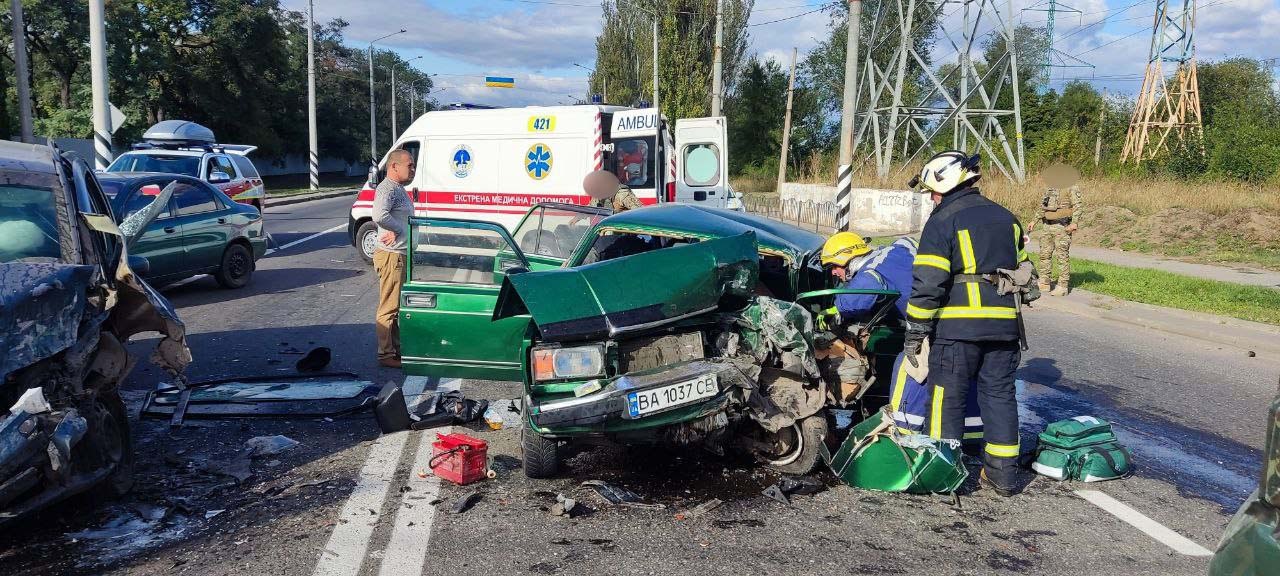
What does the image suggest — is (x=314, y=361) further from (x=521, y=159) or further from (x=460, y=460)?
(x=521, y=159)

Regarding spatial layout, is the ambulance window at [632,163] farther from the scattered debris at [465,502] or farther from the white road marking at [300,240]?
the scattered debris at [465,502]

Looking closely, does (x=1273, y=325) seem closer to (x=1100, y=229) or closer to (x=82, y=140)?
(x=1100, y=229)

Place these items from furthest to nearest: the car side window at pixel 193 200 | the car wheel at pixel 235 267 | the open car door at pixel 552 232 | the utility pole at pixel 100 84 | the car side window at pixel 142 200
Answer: the utility pole at pixel 100 84, the car wheel at pixel 235 267, the car side window at pixel 193 200, the car side window at pixel 142 200, the open car door at pixel 552 232

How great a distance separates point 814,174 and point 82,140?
2496 centimetres

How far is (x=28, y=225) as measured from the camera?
14.6ft

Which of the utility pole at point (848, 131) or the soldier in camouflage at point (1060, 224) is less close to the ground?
the utility pole at point (848, 131)

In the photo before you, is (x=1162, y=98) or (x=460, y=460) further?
(x=1162, y=98)

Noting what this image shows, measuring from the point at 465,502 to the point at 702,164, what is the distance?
41.4ft

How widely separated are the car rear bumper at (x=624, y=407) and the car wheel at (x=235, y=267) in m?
8.23

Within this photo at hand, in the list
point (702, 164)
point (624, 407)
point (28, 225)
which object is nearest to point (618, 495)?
point (624, 407)

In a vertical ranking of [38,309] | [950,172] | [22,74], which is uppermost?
[22,74]

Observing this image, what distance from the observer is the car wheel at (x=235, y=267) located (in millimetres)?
11047

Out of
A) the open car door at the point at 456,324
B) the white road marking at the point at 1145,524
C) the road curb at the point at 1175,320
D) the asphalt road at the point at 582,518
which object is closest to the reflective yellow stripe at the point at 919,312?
the asphalt road at the point at 582,518

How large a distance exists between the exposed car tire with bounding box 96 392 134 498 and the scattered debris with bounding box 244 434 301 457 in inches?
28.4
